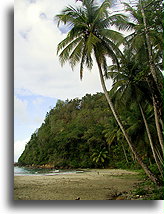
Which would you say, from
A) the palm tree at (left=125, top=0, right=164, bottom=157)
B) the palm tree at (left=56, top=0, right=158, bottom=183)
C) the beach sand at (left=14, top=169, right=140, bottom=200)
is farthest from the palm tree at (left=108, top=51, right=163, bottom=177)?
the beach sand at (left=14, top=169, right=140, bottom=200)

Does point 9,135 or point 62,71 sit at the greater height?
point 62,71

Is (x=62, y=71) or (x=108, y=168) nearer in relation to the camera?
(x=62, y=71)

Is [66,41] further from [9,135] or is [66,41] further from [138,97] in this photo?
[138,97]

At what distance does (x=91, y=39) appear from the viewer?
5434 millimetres

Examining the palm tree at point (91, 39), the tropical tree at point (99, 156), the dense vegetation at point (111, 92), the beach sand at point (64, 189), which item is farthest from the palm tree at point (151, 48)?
the tropical tree at point (99, 156)

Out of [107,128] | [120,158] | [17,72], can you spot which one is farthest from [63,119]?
[17,72]

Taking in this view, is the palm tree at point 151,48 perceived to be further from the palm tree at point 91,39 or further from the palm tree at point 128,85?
the palm tree at point 128,85

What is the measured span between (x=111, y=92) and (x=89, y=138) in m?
A: 5.81

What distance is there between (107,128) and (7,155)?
11811 millimetres

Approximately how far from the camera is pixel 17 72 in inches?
164

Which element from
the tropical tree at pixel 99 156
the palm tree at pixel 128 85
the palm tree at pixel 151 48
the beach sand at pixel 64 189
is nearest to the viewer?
the beach sand at pixel 64 189

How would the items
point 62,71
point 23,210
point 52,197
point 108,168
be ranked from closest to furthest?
1. point 23,210
2. point 52,197
3. point 62,71
4. point 108,168

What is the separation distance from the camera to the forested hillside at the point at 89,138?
11664mm

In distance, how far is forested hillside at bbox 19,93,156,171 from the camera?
11664mm
